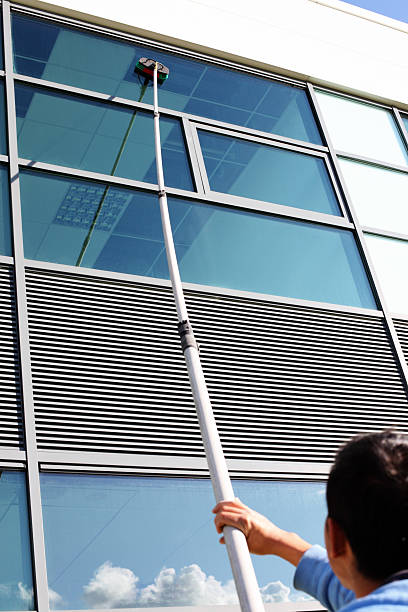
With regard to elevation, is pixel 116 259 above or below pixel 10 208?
below

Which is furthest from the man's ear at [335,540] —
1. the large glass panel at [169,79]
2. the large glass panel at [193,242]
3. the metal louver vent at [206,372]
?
the large glass panel at [169,79]

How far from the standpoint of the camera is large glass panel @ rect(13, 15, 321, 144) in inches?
273

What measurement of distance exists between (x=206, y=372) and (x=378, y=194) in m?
3.81

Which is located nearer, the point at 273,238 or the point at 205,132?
the point at 273,238

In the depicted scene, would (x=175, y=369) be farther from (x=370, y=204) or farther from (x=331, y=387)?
(x=370, y=204)

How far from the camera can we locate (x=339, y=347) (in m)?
6.32

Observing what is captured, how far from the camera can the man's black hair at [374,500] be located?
116 cm

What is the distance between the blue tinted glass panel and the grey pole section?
6cm

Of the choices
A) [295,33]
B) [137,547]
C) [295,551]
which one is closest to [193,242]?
[137,547]

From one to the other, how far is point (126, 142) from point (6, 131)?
116 centimetres

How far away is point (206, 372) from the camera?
18.0 feet

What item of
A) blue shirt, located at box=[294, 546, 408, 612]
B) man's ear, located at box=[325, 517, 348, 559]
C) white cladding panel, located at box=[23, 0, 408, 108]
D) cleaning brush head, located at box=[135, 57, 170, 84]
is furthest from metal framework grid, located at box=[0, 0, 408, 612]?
man's ear, located at box=[325, 517, 348, 559]

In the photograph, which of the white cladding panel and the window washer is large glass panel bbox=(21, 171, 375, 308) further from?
the window washer

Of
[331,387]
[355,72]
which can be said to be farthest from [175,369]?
[355,72]
